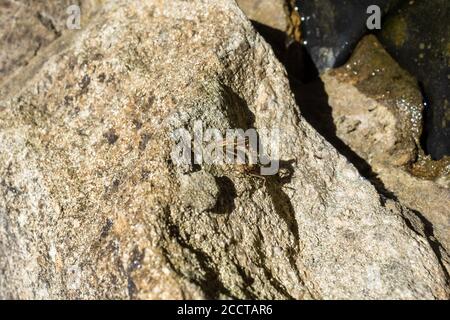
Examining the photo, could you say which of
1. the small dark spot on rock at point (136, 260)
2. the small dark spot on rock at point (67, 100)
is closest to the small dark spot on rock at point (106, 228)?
the small dark spot on rock at point (136, 260)

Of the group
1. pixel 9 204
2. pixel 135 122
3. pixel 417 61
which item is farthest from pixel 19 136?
pixel 417 61

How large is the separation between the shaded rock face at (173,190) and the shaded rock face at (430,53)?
129cm

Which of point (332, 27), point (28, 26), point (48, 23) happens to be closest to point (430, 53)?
point (332, 27)

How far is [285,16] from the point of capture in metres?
4.66

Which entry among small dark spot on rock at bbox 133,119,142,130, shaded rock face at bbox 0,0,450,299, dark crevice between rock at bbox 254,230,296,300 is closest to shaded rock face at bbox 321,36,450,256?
shaded rock face at bbox 0,0,450,299

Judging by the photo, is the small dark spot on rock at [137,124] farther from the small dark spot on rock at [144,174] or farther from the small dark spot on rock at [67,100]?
the small dark spot on rock at [67,100]

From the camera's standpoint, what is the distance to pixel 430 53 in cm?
426

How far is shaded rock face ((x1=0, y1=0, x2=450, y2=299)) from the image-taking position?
2.60 meters

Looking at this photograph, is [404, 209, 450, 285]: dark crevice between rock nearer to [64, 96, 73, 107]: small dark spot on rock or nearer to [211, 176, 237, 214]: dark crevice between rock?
[211, 176, 237, 214]: dark crevice between rock

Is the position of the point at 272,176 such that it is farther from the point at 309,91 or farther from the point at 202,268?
the point at 309,91

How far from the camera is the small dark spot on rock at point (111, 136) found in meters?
3.09

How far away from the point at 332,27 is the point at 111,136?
249cm

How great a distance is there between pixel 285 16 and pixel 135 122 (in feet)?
7.08

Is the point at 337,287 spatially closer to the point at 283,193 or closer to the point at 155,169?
the point at 283,193
